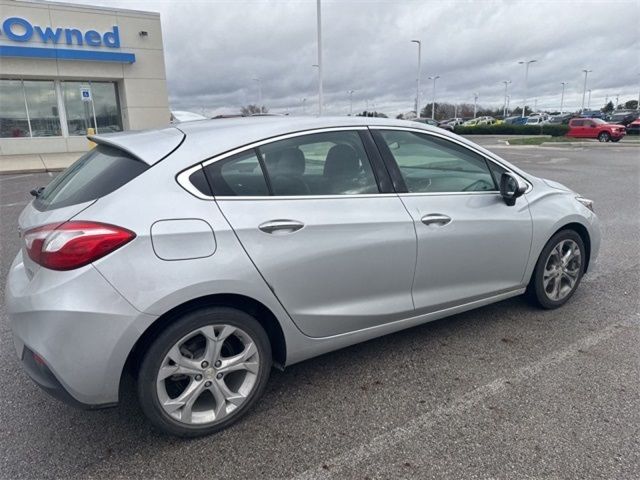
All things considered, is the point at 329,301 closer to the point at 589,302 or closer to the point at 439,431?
the point at 439,431

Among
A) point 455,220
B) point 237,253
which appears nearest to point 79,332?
point 237,253

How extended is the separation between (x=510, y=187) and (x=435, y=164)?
1.83ft

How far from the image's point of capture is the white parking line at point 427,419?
7.19 ft

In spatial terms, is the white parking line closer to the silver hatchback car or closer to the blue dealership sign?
the silver hatchback car

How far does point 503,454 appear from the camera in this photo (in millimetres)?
2258

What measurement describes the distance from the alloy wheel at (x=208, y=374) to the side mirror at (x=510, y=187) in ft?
6.92

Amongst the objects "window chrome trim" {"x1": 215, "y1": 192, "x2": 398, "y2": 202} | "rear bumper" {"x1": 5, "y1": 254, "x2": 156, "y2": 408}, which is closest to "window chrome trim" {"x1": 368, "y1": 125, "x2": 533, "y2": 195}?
"window chrome trim" {"x1": 215, "y1": 192, "x2": 398, "y2": 202}

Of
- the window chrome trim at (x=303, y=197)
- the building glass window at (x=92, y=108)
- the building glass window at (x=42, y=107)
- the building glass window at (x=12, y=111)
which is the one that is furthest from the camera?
the building glass window at (x=92, y=108)

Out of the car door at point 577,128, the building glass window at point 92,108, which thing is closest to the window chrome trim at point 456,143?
the building glass window at point 92,108

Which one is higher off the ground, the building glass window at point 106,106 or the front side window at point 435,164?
the building glass window at point 106,106

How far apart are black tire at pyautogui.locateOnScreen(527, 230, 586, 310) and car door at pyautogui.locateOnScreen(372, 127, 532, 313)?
0.21 m

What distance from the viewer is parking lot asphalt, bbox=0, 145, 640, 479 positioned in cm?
220

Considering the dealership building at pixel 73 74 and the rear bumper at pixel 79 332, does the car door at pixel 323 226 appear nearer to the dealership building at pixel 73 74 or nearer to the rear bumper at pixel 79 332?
the rear bumper at pixel 79 332

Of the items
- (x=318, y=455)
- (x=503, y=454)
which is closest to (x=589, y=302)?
(x=503, y=454)
